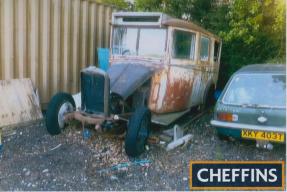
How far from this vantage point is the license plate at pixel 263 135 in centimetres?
513

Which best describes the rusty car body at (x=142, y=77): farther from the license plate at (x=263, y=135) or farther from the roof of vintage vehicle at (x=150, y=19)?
the license plate at (x=263, y=135)

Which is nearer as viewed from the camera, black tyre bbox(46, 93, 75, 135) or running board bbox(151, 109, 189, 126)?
black tyre bbox(46, 93, 75, 135)

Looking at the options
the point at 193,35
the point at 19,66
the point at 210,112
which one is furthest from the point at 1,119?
the point at 210,112

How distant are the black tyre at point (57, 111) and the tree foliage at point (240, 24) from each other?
496 cm

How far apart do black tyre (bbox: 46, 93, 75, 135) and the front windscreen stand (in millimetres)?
1370

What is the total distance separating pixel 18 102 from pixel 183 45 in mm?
3364

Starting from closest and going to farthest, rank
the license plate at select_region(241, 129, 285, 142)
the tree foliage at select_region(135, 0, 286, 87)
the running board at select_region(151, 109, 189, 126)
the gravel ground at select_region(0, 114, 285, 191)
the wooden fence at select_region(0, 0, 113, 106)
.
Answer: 1. the gravel ground at select_region(0, 114, 285, 191)
2. the license plate at select_region(241, 129, 285, 142)
3. the running board at select_region(151, 109, 189, 126)
4. the wooden fence at select_region(0, 0, 113, 106)
5. the tree foliage at select_region(135, 0, 286, 87)

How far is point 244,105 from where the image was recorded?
5500 mm

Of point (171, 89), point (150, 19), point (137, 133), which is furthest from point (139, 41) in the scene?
point (137, 133)

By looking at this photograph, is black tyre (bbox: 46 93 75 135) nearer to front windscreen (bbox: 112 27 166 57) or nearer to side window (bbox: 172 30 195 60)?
front windscreen (bbox: 112 27 166 57)

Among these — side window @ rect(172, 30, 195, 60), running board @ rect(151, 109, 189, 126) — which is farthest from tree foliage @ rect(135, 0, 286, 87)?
running board @ rect(151, 109, 189, 126)

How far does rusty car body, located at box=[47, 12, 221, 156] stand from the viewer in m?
5.59

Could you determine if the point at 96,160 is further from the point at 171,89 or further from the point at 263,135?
the point at 263,135

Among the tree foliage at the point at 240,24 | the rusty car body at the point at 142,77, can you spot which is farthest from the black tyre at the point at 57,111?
the tree foliage at the point at 240,24
